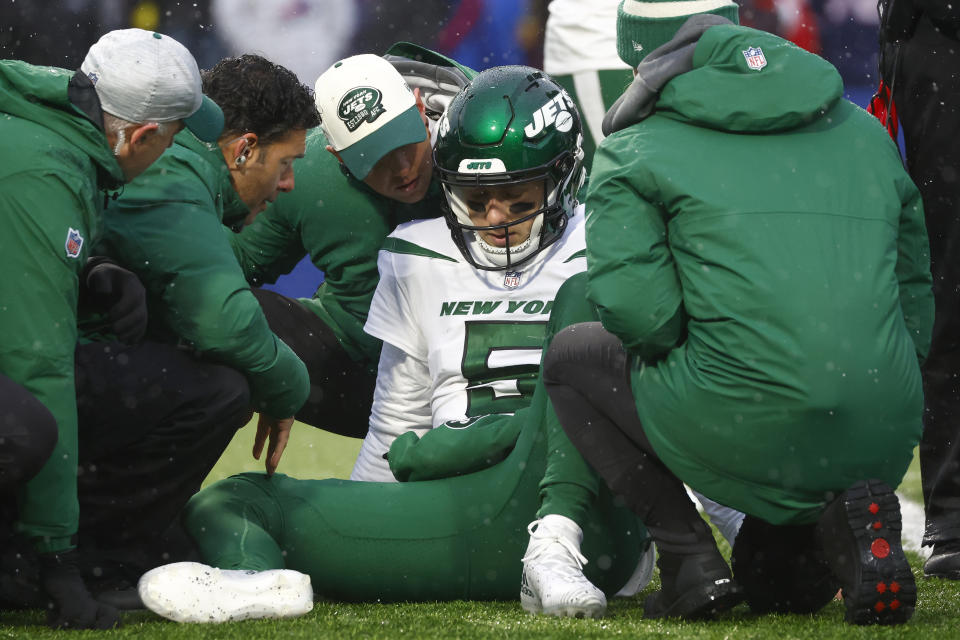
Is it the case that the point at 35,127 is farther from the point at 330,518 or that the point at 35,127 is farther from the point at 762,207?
the point at 762,207

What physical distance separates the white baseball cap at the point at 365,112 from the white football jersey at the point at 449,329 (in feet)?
0.97

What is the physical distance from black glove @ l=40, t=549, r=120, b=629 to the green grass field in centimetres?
4

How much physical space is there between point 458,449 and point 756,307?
1025 millimetres

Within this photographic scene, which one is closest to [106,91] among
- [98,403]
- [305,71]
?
[98,403]

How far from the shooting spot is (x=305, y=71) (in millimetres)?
7969

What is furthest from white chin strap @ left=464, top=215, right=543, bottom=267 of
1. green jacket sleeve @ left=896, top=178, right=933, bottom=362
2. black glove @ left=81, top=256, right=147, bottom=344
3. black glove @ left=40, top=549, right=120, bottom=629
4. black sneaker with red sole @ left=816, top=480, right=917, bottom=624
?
black glove @ left=40, top=549, right=120, bottom=629

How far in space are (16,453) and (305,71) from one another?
5.66 meters

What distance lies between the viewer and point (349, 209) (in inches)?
172

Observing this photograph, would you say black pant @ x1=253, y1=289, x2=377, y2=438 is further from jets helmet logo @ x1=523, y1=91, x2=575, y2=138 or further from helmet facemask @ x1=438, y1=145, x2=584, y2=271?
jets helmet logo @ x1=523, y1=91, x2=575, y2=138

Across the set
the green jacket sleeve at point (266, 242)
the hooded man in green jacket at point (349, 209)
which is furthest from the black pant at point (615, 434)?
the green jacket sleeve at point (266, 242)

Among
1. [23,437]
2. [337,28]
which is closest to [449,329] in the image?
[23,437]

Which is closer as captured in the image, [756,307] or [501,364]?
[756,307]

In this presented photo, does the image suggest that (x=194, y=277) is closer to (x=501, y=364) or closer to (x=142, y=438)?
(x=142, y=438)

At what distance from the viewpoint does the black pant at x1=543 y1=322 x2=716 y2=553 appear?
111 inches
